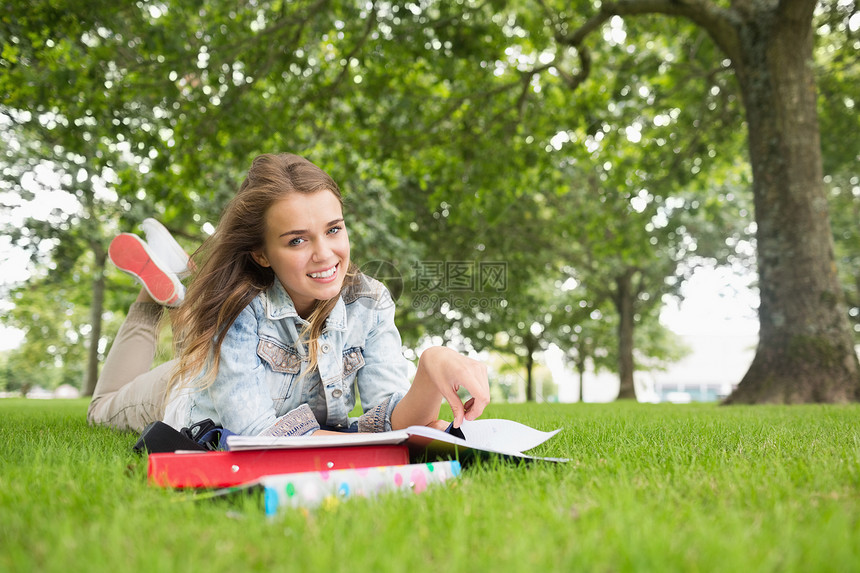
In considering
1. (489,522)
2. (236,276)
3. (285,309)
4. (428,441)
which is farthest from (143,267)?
(489,522)

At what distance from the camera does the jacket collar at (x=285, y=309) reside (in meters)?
2.82

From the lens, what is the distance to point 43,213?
1411 centimetres

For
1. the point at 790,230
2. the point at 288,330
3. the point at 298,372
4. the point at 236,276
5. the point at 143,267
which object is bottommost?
the point at 298,372

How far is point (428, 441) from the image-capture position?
6.76 ft

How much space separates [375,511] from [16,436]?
268 cm

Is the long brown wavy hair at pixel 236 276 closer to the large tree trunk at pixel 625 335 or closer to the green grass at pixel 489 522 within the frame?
the green grass at pixel 489 522

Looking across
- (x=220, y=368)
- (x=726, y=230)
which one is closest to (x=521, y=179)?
(x=220, y=368)

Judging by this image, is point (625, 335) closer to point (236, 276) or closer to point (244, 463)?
point (236, 276)

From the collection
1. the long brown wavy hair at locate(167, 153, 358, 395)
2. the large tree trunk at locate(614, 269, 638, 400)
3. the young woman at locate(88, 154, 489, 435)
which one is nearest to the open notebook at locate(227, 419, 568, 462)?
the young woman at locate(88, 154, 489, 435)

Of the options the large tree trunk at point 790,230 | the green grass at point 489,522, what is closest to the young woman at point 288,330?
the green grass at point 489,522

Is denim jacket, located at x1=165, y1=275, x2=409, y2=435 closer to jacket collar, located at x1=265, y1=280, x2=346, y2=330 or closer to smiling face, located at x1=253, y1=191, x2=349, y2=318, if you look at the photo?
jacket collar, located at x1=265, y1=280, x2=346, y2=330

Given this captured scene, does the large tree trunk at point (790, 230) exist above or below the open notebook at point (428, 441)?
above

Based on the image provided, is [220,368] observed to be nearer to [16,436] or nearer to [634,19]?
[16,436]

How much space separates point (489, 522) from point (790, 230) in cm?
661
